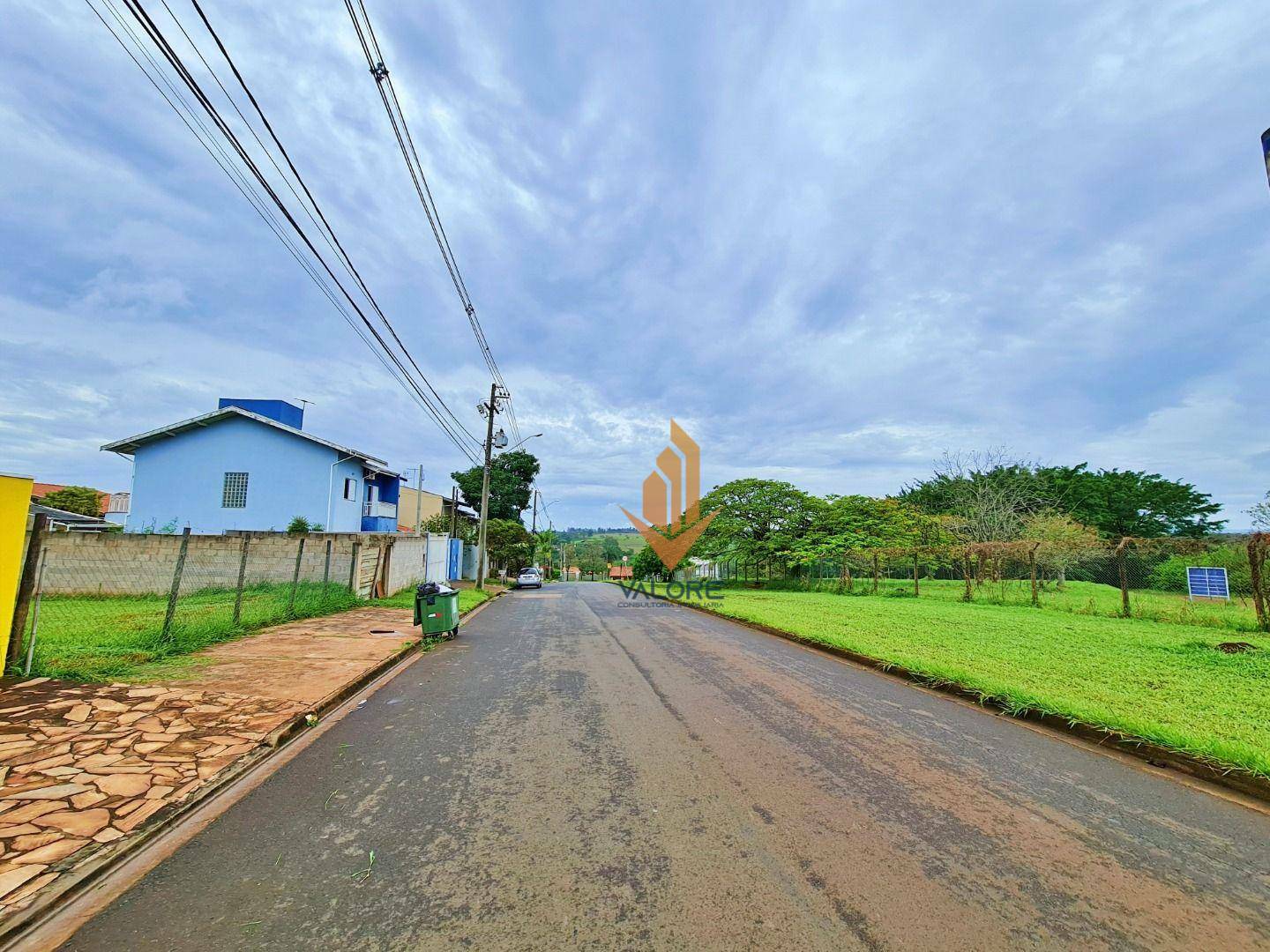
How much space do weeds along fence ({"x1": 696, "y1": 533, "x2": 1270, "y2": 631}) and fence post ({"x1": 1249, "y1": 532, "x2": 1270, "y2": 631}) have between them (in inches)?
0.6

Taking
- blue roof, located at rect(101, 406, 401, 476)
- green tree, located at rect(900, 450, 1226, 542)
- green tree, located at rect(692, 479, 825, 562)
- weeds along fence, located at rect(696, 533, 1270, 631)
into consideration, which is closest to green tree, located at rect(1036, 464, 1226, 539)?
green tree, located at rect(900, 450, 1226, 542)

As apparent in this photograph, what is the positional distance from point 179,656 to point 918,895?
8369mm

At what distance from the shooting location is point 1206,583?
13391 millimetres

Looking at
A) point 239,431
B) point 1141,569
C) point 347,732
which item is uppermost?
point 239,431

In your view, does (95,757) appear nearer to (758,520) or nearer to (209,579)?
(209,579)

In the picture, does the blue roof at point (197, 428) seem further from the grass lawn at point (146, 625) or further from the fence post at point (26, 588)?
the fence post at point (26, 588)

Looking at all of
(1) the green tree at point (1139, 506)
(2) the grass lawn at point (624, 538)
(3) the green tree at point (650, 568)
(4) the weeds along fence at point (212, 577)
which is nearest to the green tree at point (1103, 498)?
(1) the green tree at point (1139, 506)

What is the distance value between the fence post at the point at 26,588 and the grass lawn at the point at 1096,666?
32.9 ft

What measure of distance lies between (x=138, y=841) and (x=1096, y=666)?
964 cm

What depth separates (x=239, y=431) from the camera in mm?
21641

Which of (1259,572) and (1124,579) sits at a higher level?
(1259,572)

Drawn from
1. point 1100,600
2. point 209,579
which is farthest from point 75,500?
point 1100,600

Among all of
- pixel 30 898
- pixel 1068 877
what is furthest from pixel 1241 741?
pixel 30 898

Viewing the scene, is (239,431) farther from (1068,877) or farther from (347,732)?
(1068,877)
